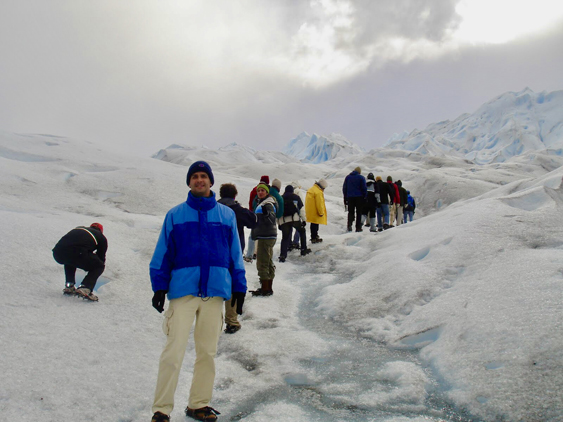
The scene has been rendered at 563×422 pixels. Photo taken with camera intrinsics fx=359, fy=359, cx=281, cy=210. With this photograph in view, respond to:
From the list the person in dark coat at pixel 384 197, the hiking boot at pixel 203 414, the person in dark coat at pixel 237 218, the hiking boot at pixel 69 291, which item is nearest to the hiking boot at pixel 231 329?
the person in dark coat at pixel 237 218

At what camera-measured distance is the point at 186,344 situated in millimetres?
3006

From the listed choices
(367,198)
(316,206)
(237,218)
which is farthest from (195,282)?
(367,198)

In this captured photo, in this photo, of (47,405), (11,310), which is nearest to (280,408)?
(47,405)

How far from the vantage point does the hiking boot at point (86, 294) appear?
210 inches

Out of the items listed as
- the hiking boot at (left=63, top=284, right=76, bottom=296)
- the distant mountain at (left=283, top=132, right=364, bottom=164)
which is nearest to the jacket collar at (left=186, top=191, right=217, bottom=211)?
the hiking boot at (left=63, top=284, right=76, bottom=296)

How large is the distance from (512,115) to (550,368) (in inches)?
4928

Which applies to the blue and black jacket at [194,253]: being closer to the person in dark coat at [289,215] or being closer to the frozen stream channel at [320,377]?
the frozen stream channel at [320,377]

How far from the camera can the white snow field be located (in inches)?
123

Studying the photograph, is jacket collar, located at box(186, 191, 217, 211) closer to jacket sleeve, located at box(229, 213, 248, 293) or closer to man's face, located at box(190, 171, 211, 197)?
man's face, located at box(190, 171, 211, 197)

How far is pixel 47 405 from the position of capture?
2982mm

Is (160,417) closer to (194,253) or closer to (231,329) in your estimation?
(194,253)

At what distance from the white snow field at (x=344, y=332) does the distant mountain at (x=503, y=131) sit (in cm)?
8729

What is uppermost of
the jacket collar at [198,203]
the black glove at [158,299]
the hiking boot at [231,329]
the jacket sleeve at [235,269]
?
the jacket collar at [198,203]

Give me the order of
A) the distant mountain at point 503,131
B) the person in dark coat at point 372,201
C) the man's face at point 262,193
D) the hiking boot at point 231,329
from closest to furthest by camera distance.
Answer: the hiking boot at point 231,329 → the man's face at point 262,193 → the person in dark coat at point 372,201 → the distant mountain at point 503,131
